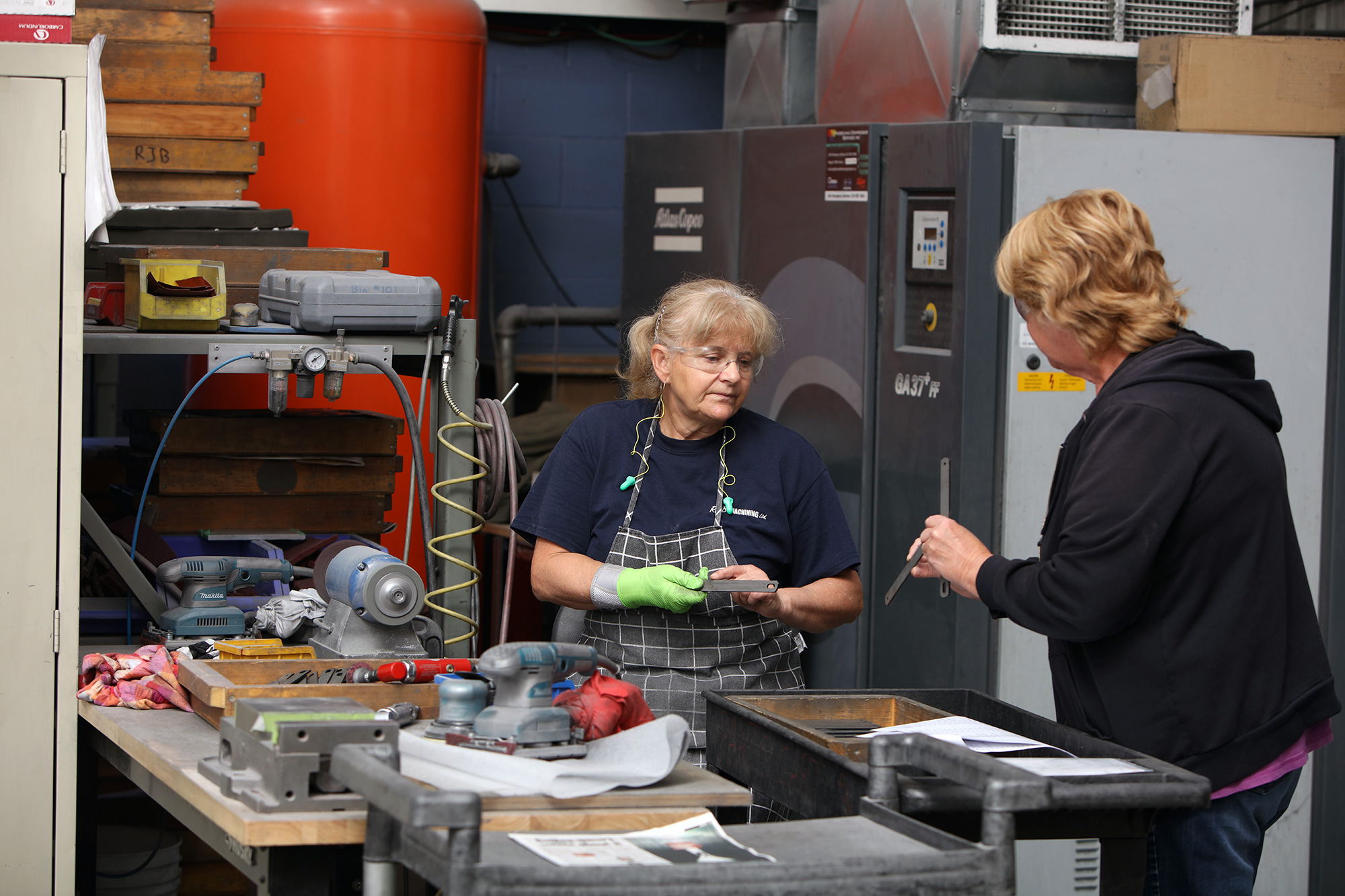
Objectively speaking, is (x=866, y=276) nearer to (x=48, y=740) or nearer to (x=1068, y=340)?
(x=1068, y=340)

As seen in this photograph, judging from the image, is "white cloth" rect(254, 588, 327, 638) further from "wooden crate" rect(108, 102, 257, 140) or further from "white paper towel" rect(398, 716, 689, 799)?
"wooden crate" rect(108, 102, 257, 140)

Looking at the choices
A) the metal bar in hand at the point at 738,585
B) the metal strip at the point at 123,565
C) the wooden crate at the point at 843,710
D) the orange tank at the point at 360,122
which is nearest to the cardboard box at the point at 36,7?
the metal strip at the point at 123,565

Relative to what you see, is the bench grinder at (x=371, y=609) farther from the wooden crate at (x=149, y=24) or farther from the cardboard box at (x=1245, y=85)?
the cardboard box at (x=1245, y=85)

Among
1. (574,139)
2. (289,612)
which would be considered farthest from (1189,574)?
(574,139)

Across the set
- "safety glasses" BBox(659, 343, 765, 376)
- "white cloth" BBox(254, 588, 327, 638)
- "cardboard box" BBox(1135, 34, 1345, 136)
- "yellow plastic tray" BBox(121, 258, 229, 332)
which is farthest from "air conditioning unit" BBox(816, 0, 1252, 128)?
"white cloth" BBox(254, 588, 327, 638)

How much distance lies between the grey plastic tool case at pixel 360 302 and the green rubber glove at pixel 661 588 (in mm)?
632

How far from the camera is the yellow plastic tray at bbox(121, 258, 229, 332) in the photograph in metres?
2.48

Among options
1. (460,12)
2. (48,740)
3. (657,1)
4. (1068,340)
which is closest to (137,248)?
(48,740)

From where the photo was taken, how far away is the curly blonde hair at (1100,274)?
1.78 meters

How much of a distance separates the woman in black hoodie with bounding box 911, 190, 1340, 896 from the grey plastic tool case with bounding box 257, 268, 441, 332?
112 centimetres

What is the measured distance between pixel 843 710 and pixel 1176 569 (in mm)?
454

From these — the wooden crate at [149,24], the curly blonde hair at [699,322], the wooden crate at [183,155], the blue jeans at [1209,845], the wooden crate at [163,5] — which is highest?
the wooden crate at [163,5]

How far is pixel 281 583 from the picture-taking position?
268 centimetres

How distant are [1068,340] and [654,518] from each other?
776 millimetres
